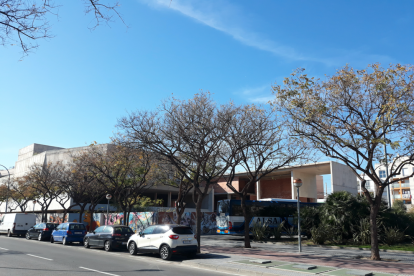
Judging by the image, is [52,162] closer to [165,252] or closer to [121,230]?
[121,230]

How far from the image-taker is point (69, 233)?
73.0 ft

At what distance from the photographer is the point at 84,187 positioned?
103 ft

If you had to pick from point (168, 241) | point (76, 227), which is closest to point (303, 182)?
point (76, 227)

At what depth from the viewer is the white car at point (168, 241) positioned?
1439 cm

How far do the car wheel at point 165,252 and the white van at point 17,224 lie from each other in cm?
2270

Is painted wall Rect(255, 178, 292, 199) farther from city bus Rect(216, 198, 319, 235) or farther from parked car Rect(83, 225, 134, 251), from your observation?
parked car Rect(83, 225, 134, 251)

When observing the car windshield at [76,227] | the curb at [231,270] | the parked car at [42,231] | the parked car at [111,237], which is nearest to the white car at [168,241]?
the curb at [231,270]

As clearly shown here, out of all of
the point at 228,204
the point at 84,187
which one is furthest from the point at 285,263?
the point at 84,187

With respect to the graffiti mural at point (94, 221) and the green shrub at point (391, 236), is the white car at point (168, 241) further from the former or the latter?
the graffiti mural at point (94, 221)

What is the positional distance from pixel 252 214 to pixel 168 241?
43.1 feet

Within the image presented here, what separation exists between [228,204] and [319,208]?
22.6 ft

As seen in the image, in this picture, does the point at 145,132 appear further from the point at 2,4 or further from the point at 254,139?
the point at 2,4

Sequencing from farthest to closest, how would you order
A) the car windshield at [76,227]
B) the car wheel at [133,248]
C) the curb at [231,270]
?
the car windshield at [76,227] < the car wheel at [133,248] < the curb at [231,270]

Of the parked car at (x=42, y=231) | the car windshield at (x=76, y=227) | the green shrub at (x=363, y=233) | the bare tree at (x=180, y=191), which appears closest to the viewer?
the green shrub at (x=363, y=233)
